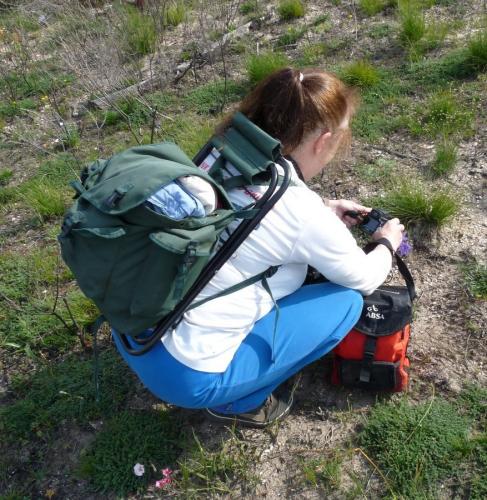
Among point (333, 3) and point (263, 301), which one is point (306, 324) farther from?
point (333, 3)

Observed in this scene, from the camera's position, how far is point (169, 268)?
178 cm

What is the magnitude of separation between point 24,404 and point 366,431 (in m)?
1.61

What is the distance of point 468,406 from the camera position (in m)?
2.33

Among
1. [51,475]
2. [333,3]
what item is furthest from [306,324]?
[333,3]

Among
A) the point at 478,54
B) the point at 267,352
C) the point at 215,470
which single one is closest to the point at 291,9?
the point at 478,54

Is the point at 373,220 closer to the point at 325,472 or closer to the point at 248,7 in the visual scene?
the point at 325,472

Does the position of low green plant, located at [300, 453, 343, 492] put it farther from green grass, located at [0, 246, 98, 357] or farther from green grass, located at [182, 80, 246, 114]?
green grass, located at [182, 80, 246, 114]

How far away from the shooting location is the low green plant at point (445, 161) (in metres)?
3.43

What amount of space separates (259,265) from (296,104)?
625 millimetres

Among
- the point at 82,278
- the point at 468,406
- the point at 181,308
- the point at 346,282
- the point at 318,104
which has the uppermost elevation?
the point at 318,104

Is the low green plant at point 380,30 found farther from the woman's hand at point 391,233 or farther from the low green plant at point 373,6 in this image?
the woman's hand at point 391,233

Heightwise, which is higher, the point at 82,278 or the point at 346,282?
the point at 82,278

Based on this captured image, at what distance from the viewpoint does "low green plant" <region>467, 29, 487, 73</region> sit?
13.0 ft

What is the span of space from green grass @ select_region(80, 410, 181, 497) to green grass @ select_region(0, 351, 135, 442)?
0.13m
